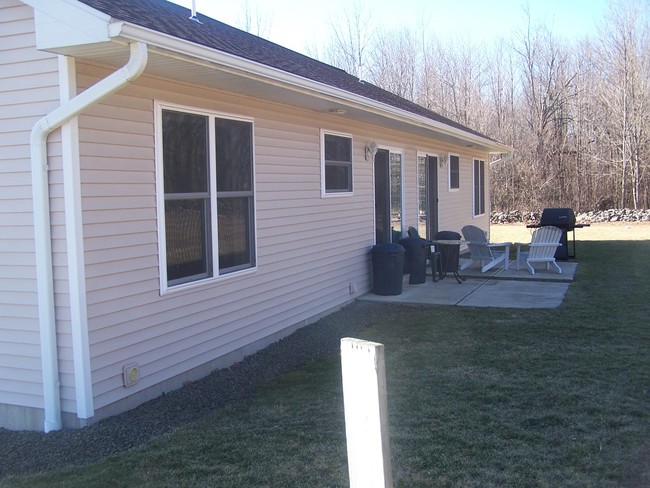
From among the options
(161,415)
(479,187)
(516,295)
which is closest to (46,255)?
(161,415)

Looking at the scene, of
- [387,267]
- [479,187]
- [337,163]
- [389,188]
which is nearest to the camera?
[337,163]

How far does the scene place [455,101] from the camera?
32438 mm

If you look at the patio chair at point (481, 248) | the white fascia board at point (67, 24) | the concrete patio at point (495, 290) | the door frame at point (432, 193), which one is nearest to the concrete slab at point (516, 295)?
the concrete patio at point (495, 290)

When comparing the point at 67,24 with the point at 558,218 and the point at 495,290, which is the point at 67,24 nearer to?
the point at 495,290

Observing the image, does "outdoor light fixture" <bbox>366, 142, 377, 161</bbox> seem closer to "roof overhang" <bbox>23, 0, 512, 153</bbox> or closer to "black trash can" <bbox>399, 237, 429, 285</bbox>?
"black trash can" <bbox>399, 237, 429, 285</bbox>

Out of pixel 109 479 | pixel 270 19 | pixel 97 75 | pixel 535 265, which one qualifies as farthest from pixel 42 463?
pixel 270 19

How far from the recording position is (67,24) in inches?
158

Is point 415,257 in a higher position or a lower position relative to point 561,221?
lower

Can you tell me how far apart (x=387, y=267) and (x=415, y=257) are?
1.33 metres

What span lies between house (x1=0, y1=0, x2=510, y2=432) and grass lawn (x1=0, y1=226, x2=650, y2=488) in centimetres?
81

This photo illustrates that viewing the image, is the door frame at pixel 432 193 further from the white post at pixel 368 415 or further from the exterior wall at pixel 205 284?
the white post at pixel 368 415

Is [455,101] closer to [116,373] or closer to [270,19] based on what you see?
[270,19]

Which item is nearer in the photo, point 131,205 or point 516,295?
point 131,205

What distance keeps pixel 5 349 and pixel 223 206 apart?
7.67 ft
